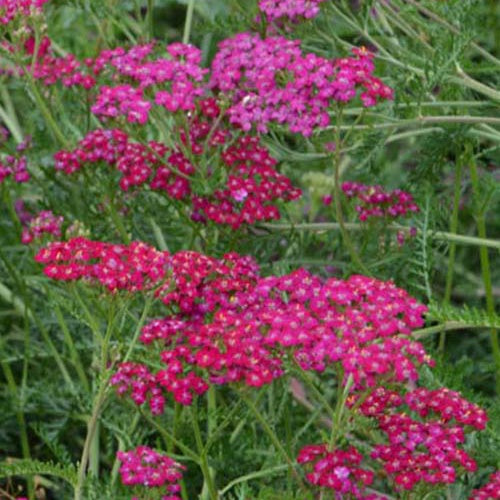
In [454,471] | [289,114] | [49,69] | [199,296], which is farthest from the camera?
[49,69]

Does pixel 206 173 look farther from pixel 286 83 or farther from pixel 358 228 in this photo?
pixel 358 228

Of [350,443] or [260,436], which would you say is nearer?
[350,443]

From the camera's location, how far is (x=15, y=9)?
11.6ft

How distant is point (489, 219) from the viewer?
5133mm

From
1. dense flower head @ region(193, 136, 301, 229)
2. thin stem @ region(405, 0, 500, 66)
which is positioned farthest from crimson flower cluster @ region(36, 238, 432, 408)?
thin stem @ region(405, 0, 500, 66)

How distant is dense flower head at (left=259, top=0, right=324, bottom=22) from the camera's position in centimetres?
348

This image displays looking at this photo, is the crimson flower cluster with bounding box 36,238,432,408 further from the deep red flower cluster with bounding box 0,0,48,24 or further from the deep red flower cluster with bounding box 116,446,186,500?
the deep red flower cluster with bounding box 0,0,48,24

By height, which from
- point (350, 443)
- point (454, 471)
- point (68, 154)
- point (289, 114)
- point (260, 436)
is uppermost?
point (289, 114)

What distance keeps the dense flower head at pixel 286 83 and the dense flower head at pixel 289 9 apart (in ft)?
0.26

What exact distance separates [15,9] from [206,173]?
671 mm

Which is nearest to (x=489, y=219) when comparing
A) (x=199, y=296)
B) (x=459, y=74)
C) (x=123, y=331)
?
(x=459, y=74)

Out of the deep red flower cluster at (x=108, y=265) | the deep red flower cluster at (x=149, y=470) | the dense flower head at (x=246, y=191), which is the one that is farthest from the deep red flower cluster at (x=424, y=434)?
the dense flower head at (x=246, y=191)

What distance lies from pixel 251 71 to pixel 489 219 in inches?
75.2

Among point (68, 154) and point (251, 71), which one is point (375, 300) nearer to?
point (251, 71)
